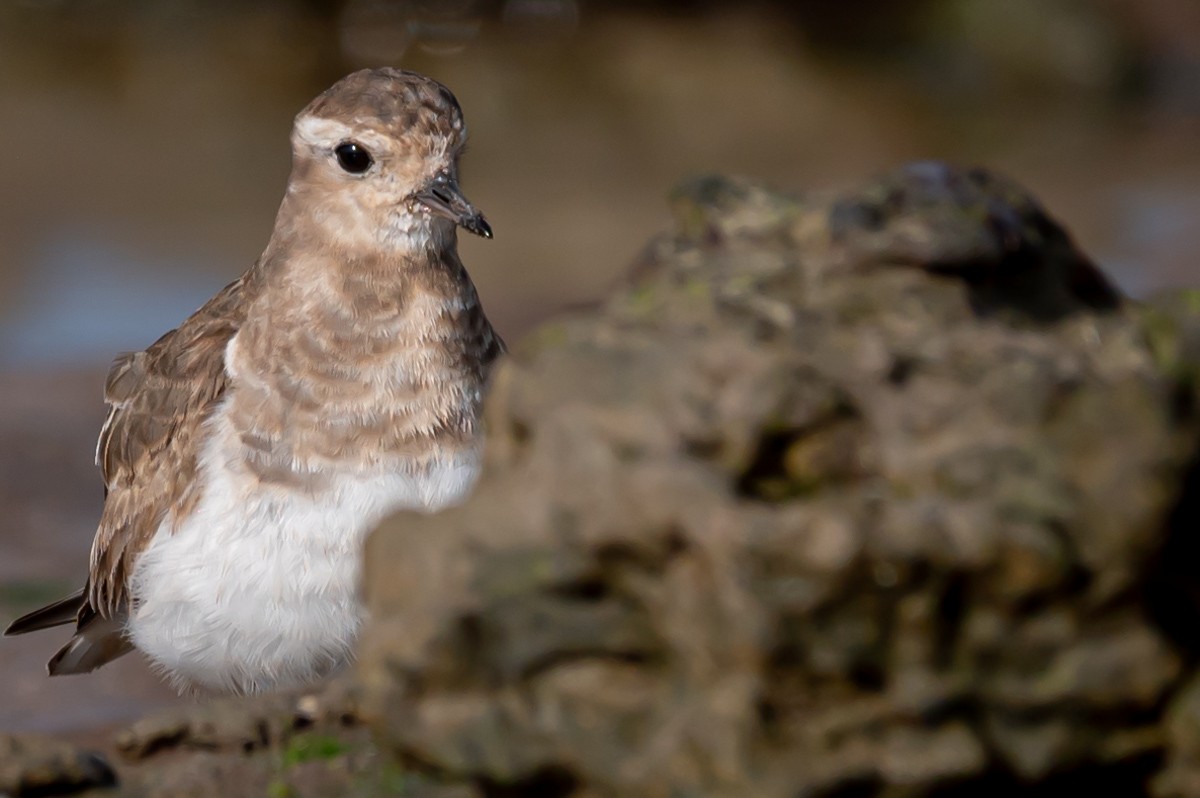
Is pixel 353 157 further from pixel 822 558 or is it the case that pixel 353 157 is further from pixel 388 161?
pixel 822 558

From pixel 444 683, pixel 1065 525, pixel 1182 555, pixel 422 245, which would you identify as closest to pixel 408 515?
pixel 444 683

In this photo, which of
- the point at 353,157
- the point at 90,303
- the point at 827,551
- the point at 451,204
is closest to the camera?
the point at 827,551

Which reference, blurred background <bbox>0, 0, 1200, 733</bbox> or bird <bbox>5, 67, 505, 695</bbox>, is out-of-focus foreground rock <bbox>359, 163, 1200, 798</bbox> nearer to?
bird <bbox>5, 67, 505, 695</bbox>

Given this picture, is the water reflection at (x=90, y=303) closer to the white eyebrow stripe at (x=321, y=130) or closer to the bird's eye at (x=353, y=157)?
the white eyebrow stripe at (x=321, y=130)

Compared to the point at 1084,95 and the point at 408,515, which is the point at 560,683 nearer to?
the point at 408,515

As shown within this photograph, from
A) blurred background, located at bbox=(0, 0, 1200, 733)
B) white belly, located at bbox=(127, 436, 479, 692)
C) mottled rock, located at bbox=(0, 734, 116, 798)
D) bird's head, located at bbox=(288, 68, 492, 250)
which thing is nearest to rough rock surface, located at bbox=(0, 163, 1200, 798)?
mottled rock, located at bbox=(0, 734, 116, 798)

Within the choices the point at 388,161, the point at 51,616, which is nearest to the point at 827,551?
the point at 388,161

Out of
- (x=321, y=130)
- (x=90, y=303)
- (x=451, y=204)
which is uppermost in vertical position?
(x=321, y=130)
